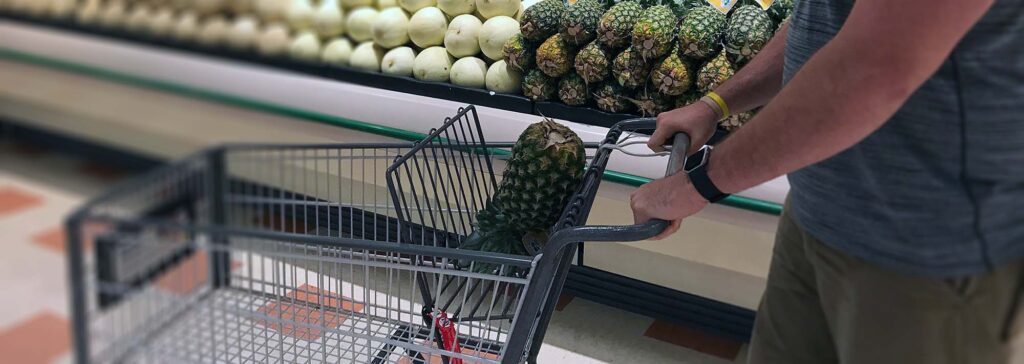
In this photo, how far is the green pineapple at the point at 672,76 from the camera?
6.97 ft

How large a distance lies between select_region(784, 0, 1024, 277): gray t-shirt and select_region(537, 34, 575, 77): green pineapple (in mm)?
1337

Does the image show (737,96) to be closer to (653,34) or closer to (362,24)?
(653,34)

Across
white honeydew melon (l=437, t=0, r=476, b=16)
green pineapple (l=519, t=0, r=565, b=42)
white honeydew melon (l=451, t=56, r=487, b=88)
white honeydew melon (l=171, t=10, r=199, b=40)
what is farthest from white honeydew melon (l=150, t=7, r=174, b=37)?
white honeydew melon (l=437, t=0, r=476, b=16)

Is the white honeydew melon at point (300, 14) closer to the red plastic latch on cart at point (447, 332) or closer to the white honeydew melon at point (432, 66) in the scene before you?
the red plastic latch on cart at point (447, 332)

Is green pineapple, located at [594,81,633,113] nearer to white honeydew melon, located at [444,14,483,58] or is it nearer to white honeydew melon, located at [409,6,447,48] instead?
white honeydew melon, located at [444,14,483,58]

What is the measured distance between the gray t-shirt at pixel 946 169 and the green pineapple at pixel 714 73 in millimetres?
1090

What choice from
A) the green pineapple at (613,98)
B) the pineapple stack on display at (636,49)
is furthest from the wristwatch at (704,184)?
the green pineapple at (613,98)

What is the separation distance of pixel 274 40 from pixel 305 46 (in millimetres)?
42

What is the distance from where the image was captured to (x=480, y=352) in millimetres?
1377

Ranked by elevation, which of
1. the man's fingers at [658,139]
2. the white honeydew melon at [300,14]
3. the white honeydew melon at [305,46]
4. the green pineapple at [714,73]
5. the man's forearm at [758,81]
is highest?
the white honeydew melon at [300,14]

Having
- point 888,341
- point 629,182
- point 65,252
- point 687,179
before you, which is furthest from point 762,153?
point 629,182

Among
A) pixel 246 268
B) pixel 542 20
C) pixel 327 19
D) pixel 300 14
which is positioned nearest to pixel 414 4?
pixel 542 20

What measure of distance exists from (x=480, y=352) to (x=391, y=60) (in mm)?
1561

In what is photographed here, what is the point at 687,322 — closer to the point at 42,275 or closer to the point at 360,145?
the point at 360,145
